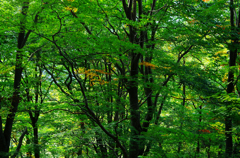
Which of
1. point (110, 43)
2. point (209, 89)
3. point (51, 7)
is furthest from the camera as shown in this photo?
point (209, 89)

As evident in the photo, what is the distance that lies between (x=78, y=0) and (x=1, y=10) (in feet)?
8.15

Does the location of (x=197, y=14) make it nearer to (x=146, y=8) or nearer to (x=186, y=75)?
(x=186, y=75)

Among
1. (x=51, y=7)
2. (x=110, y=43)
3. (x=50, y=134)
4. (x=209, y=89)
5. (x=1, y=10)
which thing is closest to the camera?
(x=51, y=7)

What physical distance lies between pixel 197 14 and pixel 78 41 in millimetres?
3337

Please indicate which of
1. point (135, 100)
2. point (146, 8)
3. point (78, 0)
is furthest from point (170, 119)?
point (78, 0)

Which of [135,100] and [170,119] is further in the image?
[170,119]

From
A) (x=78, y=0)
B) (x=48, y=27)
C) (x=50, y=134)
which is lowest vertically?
(x=50, y=134)

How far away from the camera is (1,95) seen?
228 inches

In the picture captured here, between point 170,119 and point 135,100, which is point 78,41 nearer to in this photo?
point 135,100

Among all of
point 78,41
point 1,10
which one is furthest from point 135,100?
point 1,10

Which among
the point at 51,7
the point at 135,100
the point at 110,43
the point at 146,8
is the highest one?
the point at 146,8

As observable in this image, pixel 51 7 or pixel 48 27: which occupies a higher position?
pixel 51 7

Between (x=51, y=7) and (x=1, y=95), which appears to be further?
(x=1, y=95)

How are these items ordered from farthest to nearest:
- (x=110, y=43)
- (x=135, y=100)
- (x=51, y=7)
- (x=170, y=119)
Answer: (x=170, y=119), (x=135, y=100), (x=110, y=43), (x=51, y=7)
